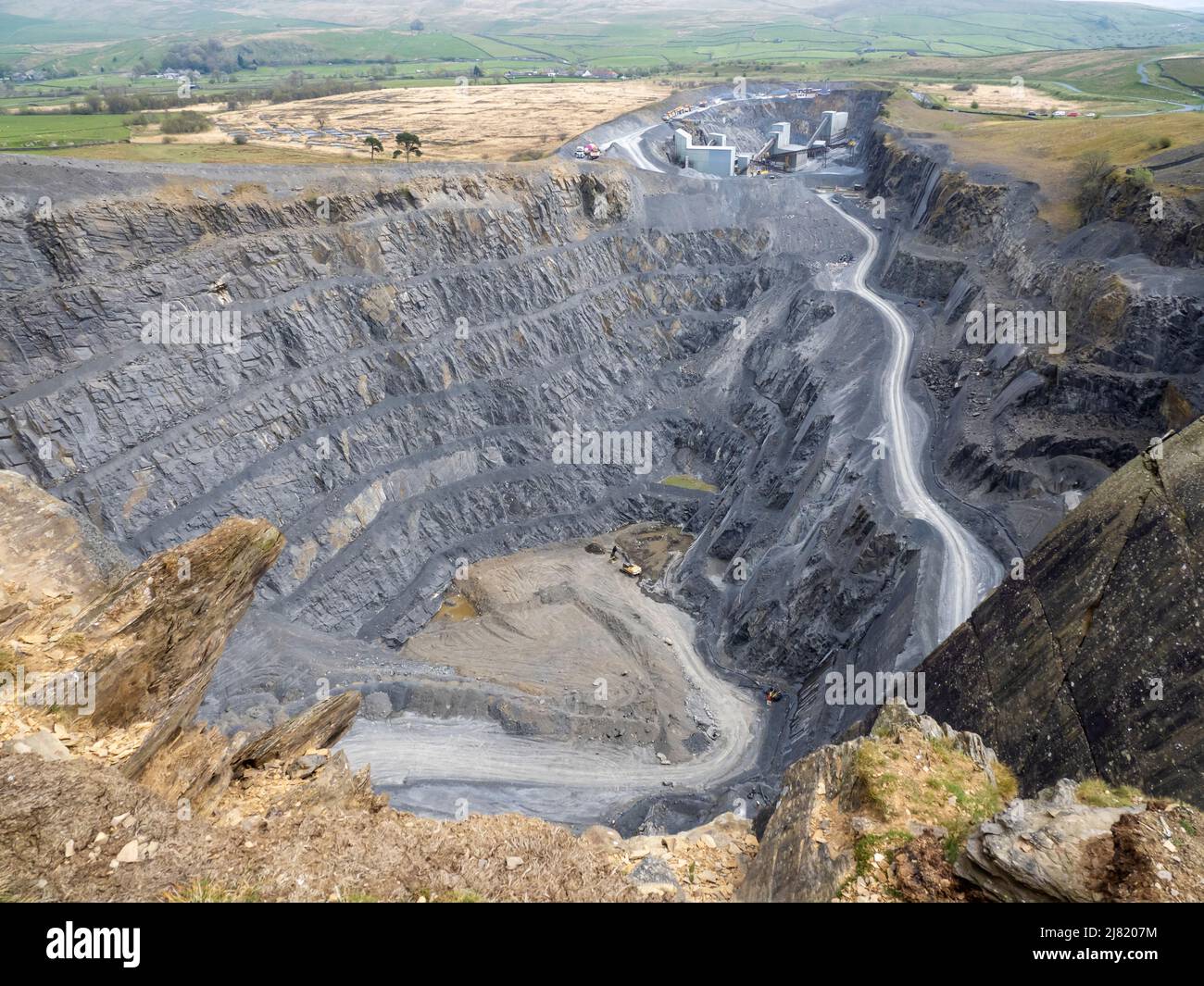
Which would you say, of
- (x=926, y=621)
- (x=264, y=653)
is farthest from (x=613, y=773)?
(x=264, y=653)

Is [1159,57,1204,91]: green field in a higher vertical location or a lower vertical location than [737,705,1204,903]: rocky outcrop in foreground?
higher

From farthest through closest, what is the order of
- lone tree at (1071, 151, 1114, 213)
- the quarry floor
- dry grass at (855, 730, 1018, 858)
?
lone tree at (1071, 151, 1114, 213)
the quarry floor
dry grass at (855, 730, 1018, 858)

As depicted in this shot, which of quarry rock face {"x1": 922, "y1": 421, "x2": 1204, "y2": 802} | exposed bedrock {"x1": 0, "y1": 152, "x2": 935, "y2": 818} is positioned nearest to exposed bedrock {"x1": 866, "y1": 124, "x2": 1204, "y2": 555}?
exposed bedrock {"x1": 0, "y1": 152, "x2": 935, "y2": 818}

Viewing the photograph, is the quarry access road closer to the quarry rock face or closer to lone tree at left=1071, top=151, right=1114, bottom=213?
the quarry rock face

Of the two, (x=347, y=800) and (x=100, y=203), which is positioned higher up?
(x=100, y=203)

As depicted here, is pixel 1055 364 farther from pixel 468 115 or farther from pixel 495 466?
pixel 468 115

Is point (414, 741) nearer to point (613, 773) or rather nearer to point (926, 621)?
point (613, 773)
